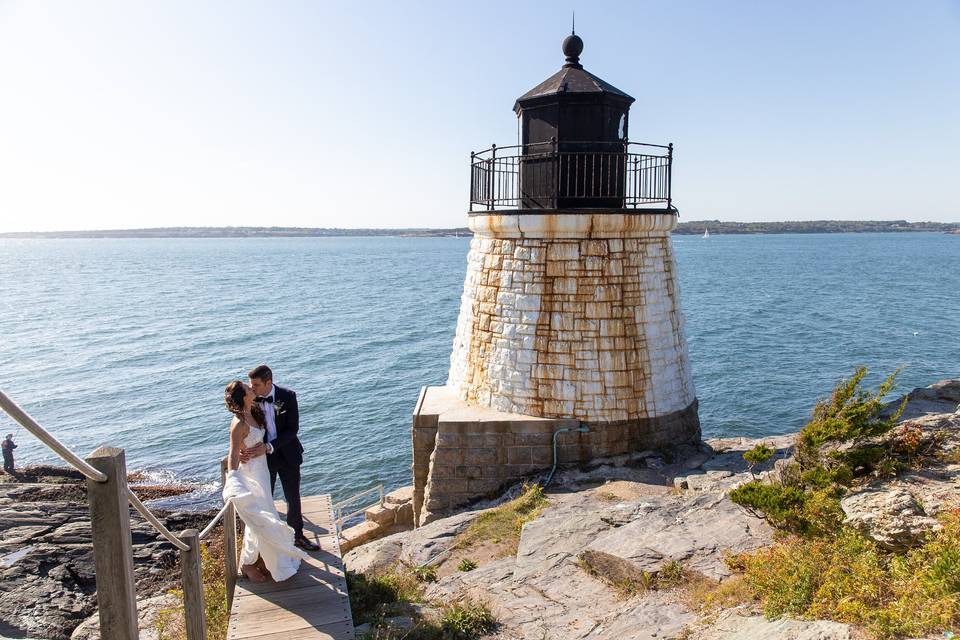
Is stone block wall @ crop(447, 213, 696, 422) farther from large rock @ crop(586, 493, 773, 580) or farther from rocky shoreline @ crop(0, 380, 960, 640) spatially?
large rock @ crop(586, 493, 773, 580)

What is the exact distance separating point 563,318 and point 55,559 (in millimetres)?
10181

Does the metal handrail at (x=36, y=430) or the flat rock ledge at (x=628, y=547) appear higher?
the metal handrail at (x=36, y=430)

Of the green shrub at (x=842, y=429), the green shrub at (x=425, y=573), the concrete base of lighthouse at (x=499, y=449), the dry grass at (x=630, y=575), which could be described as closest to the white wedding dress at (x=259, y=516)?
the green shrub at (x=425, y=573)

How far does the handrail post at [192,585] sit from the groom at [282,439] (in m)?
0.92

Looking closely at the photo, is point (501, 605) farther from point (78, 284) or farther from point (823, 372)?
point (78, 284)

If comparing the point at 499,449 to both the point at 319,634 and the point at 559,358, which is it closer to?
the point at 559,358

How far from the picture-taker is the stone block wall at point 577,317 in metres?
10.3

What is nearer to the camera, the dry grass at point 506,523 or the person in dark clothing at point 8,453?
the dry grass at point 506,523

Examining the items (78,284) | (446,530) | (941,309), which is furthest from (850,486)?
(78,284)

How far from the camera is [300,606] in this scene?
527cm

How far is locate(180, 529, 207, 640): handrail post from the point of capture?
4527mm

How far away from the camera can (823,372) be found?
27.0m

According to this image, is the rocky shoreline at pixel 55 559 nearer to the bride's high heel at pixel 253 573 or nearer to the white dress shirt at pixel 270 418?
the bride's high heel at pixel 253 573

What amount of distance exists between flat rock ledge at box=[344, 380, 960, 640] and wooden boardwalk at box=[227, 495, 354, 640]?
1432 millimetres
